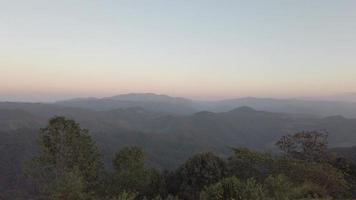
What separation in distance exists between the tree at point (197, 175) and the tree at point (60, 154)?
37.5 ft

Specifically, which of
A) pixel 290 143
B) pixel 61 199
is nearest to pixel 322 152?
pixel 290 143

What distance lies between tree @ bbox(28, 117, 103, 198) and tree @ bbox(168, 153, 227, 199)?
11.4 m

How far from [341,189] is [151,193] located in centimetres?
2511

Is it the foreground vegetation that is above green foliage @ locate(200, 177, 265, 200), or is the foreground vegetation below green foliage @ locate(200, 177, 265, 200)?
below

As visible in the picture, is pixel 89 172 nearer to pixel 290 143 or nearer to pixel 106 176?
pixel 106 176

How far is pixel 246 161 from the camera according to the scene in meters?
48.9

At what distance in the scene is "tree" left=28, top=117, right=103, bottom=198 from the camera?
44.9 m

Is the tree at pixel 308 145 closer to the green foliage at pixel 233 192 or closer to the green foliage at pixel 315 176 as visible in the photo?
the green foliage at pixel 315 176

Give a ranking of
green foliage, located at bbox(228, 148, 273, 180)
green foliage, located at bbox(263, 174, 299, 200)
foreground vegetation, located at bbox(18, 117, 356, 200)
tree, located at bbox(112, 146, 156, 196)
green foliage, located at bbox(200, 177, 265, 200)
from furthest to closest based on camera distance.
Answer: green foliage, located at bbox(228, 148, 273, 180), tree, located at bbox(112, 146, 156, 196), foreground vegetation, located at bbox(18, 117, 356, 200), green foliage, located at bbox(263, 174, 299, 200), green foliage, located at bbox(200, 177, 265, 200)

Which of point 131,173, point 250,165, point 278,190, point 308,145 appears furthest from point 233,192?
point 308,145

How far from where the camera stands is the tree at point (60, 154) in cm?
4488

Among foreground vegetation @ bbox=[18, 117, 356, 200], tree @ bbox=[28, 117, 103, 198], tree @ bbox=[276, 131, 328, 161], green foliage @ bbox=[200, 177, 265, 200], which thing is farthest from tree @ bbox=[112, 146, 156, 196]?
tree @ bbox=[276, 131, 328, 161]

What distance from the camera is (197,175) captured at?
4438 centimetres

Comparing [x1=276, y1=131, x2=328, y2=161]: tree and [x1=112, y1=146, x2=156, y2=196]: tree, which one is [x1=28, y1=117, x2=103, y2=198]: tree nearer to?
[x1=112, y1=146, x2=156, y2=196]: tree
